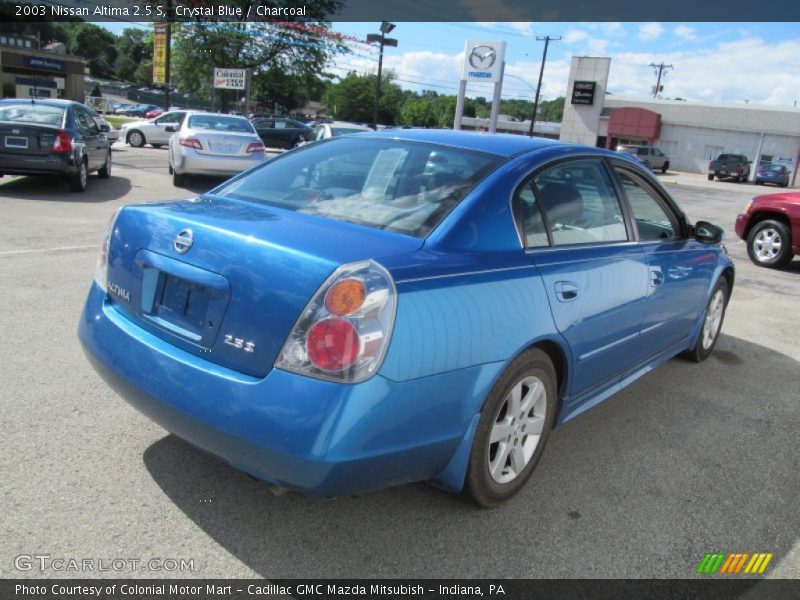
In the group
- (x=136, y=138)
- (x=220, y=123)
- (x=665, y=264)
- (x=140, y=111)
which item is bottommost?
(x=136, y=138)

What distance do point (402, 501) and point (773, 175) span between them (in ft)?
151

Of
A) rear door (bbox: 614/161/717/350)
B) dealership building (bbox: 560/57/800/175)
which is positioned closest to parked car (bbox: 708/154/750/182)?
dealership building (bbox: 560/57/800/175)

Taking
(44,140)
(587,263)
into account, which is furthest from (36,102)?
(587,263)

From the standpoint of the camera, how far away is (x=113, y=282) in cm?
282

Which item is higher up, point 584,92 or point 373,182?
point 584,92

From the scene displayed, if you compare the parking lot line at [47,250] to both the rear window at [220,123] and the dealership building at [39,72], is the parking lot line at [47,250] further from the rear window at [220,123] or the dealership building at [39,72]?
the dealership building at [39,72]

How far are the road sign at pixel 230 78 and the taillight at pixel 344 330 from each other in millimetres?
32850

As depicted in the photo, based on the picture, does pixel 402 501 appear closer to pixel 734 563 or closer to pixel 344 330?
pixel 344 330

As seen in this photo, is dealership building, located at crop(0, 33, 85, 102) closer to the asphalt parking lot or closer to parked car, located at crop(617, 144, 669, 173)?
parked car, located at crop(617, 144, 669, 173)

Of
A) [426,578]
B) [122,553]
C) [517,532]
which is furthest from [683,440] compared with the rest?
[122,553]

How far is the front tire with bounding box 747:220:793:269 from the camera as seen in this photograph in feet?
31.9

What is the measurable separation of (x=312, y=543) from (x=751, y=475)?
2357 millimetres

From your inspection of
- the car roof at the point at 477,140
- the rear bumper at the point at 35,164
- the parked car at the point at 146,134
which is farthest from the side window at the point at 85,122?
the parked car at the point at 146,134

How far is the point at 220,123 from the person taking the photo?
13500 millimetres
